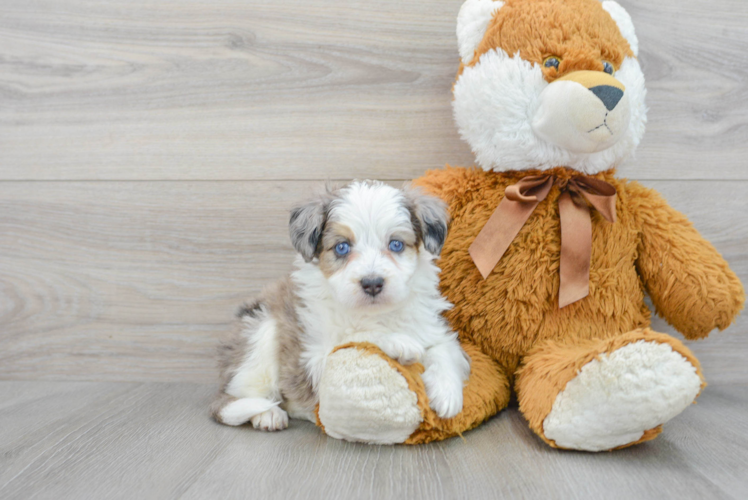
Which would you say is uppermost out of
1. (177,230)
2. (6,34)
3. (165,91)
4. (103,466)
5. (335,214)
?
(6,34)

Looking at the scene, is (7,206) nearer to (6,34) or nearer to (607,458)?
(6,34)

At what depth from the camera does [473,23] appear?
151 cm

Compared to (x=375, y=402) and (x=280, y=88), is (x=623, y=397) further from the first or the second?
(x=280, y=88)

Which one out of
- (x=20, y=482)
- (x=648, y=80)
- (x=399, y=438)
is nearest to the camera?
(x=20, y=482)

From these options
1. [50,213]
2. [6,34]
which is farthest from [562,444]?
[6,34]

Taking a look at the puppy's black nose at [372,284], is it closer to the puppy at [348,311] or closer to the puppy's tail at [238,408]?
the puppy at [348,311]

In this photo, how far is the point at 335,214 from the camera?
1.34 meters

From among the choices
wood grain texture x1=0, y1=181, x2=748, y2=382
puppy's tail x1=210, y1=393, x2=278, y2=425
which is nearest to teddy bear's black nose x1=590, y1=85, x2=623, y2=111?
wood grain texture x1=0, y1=181, x2=748, y2=382

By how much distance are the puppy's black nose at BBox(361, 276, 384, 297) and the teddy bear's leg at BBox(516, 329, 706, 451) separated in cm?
46

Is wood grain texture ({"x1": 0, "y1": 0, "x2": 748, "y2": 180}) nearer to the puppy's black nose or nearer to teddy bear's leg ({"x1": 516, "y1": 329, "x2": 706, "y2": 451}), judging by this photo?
the puppy's black nose

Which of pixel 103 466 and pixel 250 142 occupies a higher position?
pixel 250 142

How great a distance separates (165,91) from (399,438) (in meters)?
1.37

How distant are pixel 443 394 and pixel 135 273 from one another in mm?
1204

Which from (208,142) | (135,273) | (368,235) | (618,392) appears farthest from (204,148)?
(618,392)
